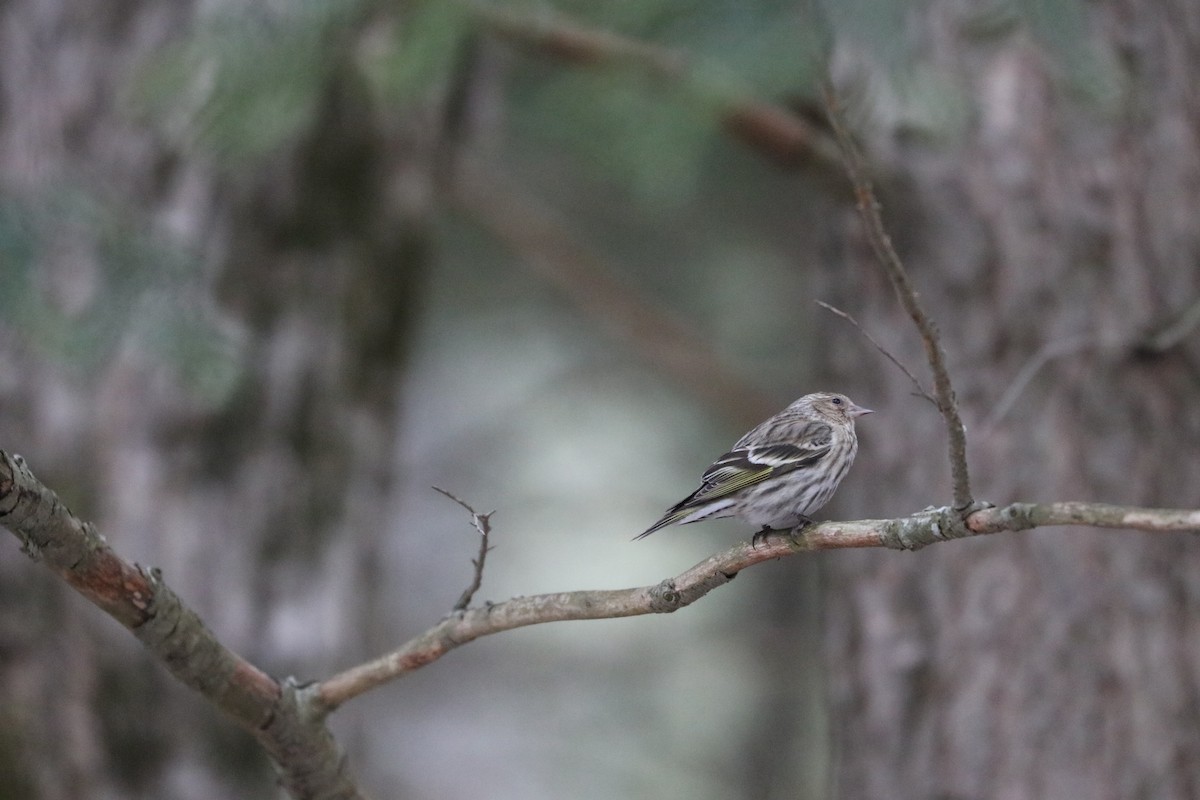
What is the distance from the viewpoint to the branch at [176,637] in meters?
2.38

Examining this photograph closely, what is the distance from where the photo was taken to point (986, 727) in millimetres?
4148

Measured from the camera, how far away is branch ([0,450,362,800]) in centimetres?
238

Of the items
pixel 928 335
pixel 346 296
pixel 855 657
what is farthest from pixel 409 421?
pixel 928 335

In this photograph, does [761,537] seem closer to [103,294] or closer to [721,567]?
[721,567]

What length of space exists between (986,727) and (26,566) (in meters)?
3.27

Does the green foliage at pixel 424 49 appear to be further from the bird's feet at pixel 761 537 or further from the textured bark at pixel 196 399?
the bird's feet at pixel 761 537

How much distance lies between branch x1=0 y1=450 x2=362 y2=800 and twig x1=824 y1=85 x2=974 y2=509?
147 cm

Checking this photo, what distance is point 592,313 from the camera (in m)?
6.39

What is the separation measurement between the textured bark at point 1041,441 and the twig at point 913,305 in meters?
2.03

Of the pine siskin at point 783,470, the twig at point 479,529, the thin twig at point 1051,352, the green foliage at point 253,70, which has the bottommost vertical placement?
the twig at point 479,529

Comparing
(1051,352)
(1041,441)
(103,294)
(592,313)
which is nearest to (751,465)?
(1051,352)

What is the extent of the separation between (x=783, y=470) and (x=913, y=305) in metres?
0.85

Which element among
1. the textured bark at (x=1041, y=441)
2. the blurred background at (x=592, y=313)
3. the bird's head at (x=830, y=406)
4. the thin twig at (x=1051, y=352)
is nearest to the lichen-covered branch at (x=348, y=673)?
the bird's head at (x=830, y=406)

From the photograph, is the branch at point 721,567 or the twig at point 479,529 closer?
the branch at point 721,567
